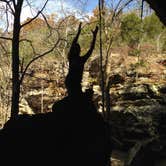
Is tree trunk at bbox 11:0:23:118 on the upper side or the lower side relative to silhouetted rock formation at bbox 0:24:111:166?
upper

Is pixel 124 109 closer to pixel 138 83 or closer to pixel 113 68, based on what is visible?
pixel 138 83

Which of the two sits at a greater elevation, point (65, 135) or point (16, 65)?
point (16, 65)

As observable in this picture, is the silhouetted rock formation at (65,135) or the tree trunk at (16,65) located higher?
the tree trunk at (16,65)

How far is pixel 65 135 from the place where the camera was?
507 centimetres

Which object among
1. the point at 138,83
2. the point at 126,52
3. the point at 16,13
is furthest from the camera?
the point at 126,52

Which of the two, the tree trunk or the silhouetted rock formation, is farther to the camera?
the tree trunk

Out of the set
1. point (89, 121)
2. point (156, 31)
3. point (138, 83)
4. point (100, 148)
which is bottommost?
point (100, 148)

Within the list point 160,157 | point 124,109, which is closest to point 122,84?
point 124,109

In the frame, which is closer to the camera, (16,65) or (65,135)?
(65,135)

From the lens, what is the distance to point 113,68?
37156 mm

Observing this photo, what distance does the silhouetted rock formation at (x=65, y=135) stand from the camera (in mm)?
4949

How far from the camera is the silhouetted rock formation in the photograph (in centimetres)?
495

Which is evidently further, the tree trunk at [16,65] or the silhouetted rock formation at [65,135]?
the tree trunk at [16,65]

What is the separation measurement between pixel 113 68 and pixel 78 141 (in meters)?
32.3
